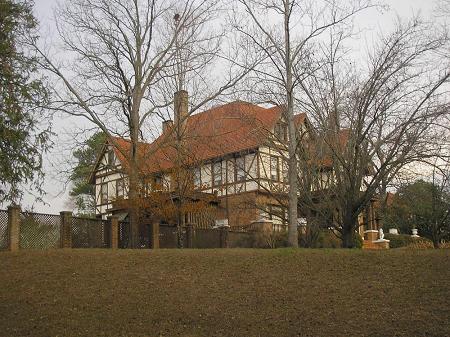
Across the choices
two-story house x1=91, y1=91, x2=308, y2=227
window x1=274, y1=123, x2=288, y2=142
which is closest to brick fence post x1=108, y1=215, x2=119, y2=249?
two-story house x1=91, y1=91, x2=308, y2=227

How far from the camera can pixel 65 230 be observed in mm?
19484

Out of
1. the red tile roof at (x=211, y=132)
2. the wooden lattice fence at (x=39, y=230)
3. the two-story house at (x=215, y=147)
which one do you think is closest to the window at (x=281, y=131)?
the two-story house at (x=215, y=147)

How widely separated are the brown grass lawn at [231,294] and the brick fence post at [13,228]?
2.30 m

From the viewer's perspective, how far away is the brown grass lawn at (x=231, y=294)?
10664mm

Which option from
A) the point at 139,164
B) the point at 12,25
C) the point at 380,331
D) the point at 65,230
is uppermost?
the point at 12,25

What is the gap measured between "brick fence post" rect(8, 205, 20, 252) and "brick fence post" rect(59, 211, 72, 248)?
1.58 metres

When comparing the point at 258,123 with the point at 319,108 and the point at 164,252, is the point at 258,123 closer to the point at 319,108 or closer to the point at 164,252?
the point at 319,108

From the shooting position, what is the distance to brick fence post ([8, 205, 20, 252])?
59.1 feet

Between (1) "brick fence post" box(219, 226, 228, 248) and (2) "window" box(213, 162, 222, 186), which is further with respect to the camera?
(2) "window" box(213, 162, 222, 186)

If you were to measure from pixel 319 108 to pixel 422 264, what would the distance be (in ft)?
24.8

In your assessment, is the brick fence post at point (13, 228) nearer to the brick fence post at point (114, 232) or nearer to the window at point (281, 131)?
the brick fence post at point (114, 232)

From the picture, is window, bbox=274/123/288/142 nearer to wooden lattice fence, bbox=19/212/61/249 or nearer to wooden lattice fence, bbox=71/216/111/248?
wooden lattice fence, bbox=71/216/111/248

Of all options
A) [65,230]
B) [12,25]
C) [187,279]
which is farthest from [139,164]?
[187,279]

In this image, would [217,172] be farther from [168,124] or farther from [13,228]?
[13,228]
